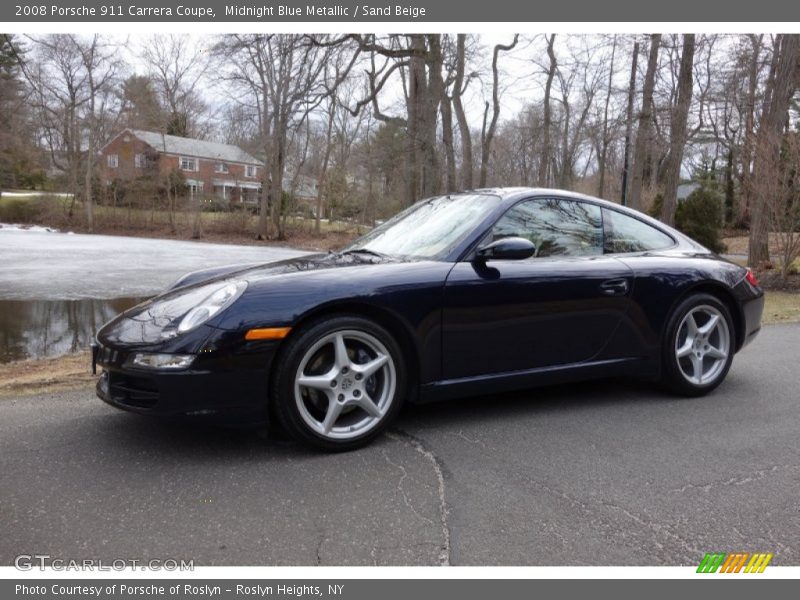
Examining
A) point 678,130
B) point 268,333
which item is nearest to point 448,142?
point 678,130

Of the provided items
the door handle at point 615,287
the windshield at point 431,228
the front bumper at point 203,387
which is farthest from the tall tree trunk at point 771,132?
the front bumper at point 203,387

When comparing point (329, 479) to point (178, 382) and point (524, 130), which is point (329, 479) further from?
point (524, 130)

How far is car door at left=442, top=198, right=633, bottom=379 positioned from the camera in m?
3.53

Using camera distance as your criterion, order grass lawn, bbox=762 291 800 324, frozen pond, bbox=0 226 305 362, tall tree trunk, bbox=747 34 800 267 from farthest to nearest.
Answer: tall tree trunk, bbox=747 34 800 267, grass lawn, bbox=762 291 800 324, frozen pond, bbox=0 226 305 362

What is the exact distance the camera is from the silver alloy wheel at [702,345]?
4348 millimetres

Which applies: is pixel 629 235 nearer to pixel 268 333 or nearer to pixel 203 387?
pixel 268 333

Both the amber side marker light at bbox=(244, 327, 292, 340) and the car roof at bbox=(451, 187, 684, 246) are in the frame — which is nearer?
the amber side marker light at bbox=(244, 327, 292, 340)

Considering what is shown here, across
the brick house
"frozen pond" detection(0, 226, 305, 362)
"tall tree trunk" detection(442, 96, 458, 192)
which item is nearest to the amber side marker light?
"frozen pond" detection(0, 226, 305, 362)

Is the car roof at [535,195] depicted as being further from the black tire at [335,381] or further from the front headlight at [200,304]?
the front headlight at [200,304]

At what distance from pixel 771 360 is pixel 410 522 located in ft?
14.9

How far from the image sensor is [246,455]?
318cm

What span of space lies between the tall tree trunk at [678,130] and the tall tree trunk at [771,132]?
8.18ft

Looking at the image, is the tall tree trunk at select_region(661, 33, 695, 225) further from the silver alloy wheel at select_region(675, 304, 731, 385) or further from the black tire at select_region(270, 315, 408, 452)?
the black tire at select_region(270, 315, 408, 452)

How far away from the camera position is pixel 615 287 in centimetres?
400
